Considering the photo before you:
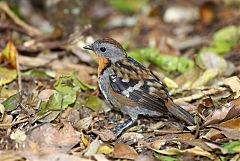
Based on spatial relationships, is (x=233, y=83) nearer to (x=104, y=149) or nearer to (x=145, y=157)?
(x=145, y=157)

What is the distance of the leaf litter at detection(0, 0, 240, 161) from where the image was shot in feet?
16.4

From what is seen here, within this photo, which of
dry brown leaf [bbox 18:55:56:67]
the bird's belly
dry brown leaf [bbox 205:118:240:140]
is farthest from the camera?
dry brown leaf [bbox 18:55:56:67]

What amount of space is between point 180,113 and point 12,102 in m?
1.66

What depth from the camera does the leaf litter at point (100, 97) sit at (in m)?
5.01

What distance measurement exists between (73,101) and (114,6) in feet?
14.5

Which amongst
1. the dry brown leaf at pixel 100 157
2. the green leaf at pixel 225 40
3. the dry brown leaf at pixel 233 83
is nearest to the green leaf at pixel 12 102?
the dry brown leaf at pixel 100 157

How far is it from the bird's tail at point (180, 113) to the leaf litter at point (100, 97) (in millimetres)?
79

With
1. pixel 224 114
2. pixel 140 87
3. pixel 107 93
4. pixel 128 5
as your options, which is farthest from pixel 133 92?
pixel 128 5

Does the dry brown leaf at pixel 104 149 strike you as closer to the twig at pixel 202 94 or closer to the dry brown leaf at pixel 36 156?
the dry brown leaf at pixel 36 156

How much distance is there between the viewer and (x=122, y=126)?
5.71 m

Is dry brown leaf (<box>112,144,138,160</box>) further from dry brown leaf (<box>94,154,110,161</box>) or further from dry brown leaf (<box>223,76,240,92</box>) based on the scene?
dry brown leaf (<box>223,76,240,92</box>)

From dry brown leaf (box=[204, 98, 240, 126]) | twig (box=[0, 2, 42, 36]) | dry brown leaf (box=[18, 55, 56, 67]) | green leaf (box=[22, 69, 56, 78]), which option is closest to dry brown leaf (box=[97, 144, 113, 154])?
dry brown leaf (box=[204, 98, 240, 126])

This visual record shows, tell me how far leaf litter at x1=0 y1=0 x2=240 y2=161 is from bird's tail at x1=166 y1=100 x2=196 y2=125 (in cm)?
8

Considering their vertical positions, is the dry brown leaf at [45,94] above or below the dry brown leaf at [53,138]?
above
